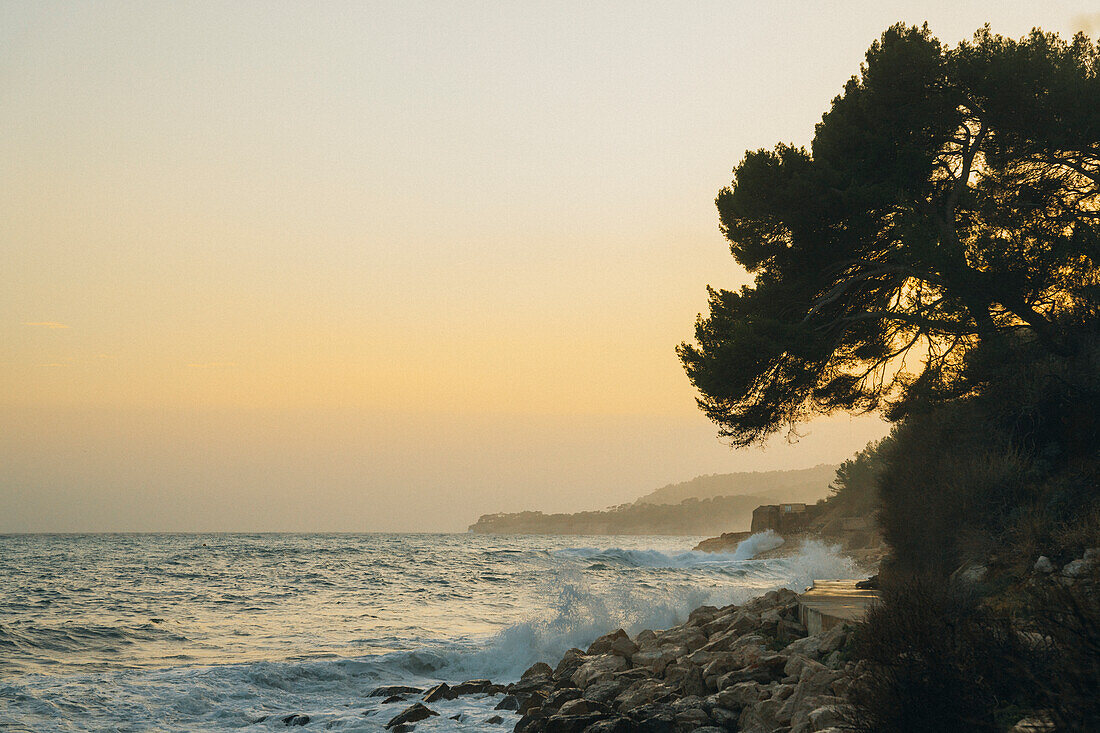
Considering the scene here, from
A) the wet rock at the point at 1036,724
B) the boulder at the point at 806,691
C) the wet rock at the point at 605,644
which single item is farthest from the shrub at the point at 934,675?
the wet rock at the point at 605,644

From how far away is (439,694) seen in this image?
12094mm

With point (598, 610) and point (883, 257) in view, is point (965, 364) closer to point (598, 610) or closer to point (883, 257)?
point (883, 257)

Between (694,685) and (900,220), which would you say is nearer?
(694,685)

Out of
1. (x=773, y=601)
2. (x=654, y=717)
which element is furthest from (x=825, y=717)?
(x=773, y=601)

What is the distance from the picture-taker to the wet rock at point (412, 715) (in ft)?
34.9

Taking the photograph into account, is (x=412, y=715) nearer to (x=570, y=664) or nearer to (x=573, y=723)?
(x=570, y=664)

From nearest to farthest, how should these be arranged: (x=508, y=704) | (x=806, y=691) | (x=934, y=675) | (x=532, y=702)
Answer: (x=934, y=675), (x=806, y=691), (x=532, y=702), (x=508, y=704)

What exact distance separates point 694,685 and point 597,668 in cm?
240

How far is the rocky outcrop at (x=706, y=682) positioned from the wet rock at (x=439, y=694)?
0.95 metres

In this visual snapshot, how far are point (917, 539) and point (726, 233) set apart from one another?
27.0 feet

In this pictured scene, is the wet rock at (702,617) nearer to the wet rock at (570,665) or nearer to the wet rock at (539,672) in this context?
the wet rock at (570,665)

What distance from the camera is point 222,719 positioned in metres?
11.1

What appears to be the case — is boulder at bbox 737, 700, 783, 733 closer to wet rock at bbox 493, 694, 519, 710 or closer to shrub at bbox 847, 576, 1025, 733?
shrub at bbox 847, 576, 1025, 733

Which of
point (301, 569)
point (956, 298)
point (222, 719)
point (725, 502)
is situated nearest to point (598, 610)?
point (222, 719)
